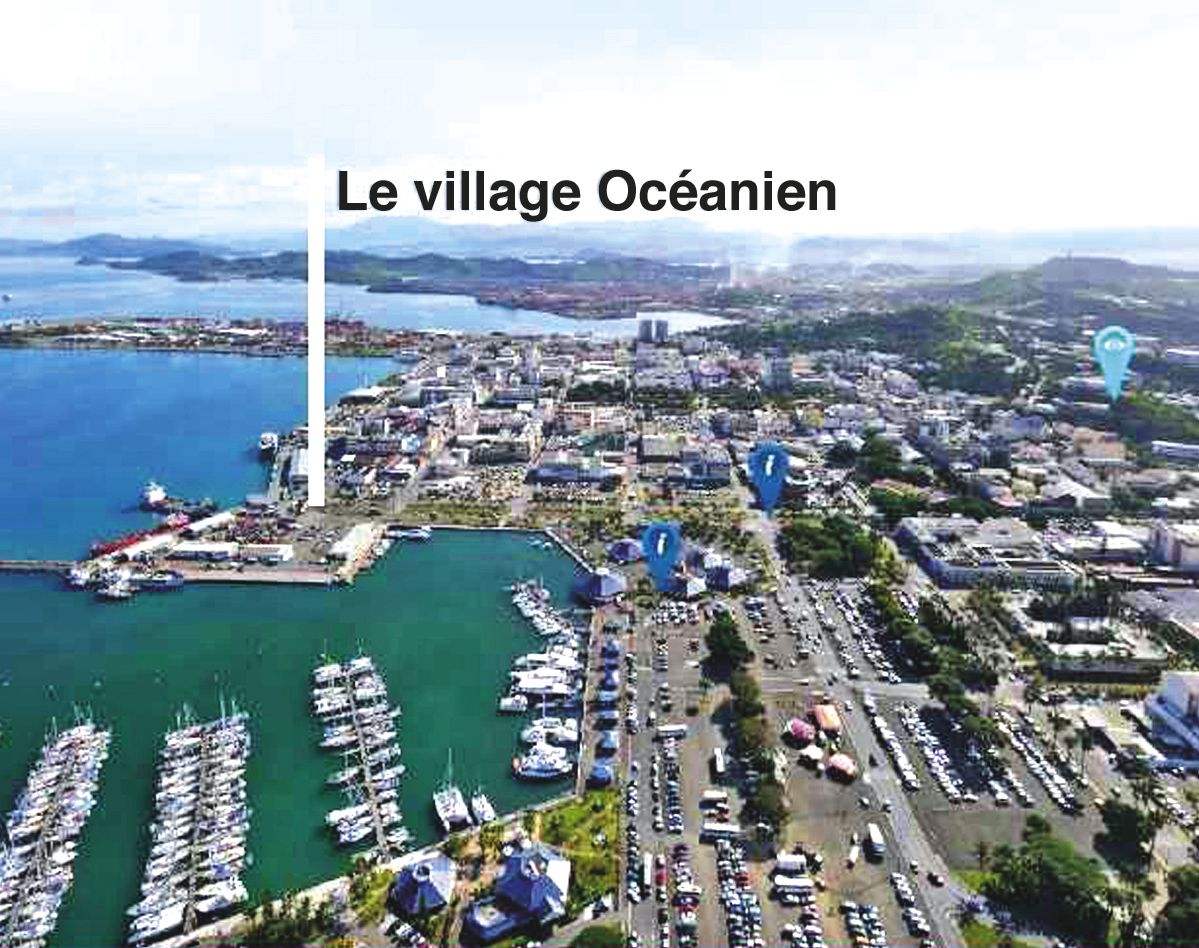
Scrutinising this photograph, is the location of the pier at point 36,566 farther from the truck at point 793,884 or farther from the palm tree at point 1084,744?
the palm tree at point 1084,744

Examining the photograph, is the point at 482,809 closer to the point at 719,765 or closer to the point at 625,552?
the point at 719,765

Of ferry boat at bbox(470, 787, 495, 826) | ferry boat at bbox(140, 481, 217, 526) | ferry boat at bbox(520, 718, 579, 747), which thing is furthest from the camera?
ferry boat at bbox(140, 481, 217, 526)

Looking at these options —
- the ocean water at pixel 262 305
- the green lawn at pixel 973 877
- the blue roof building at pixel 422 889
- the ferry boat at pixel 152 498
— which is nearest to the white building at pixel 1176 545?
the green lawn at pixel 973 877

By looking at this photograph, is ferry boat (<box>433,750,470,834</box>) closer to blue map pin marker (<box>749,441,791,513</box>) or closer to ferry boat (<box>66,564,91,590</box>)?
ferry boat (<box>66,564,91,590</box>)

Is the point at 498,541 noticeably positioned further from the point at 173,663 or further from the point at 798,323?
the point at 798,323

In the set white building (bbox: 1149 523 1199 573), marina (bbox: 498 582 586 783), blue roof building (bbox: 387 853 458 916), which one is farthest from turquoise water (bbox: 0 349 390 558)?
white building (bbox: 1149 523 1199 573)

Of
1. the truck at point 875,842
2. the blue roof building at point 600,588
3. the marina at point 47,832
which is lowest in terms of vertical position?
the marina at point 47,832
